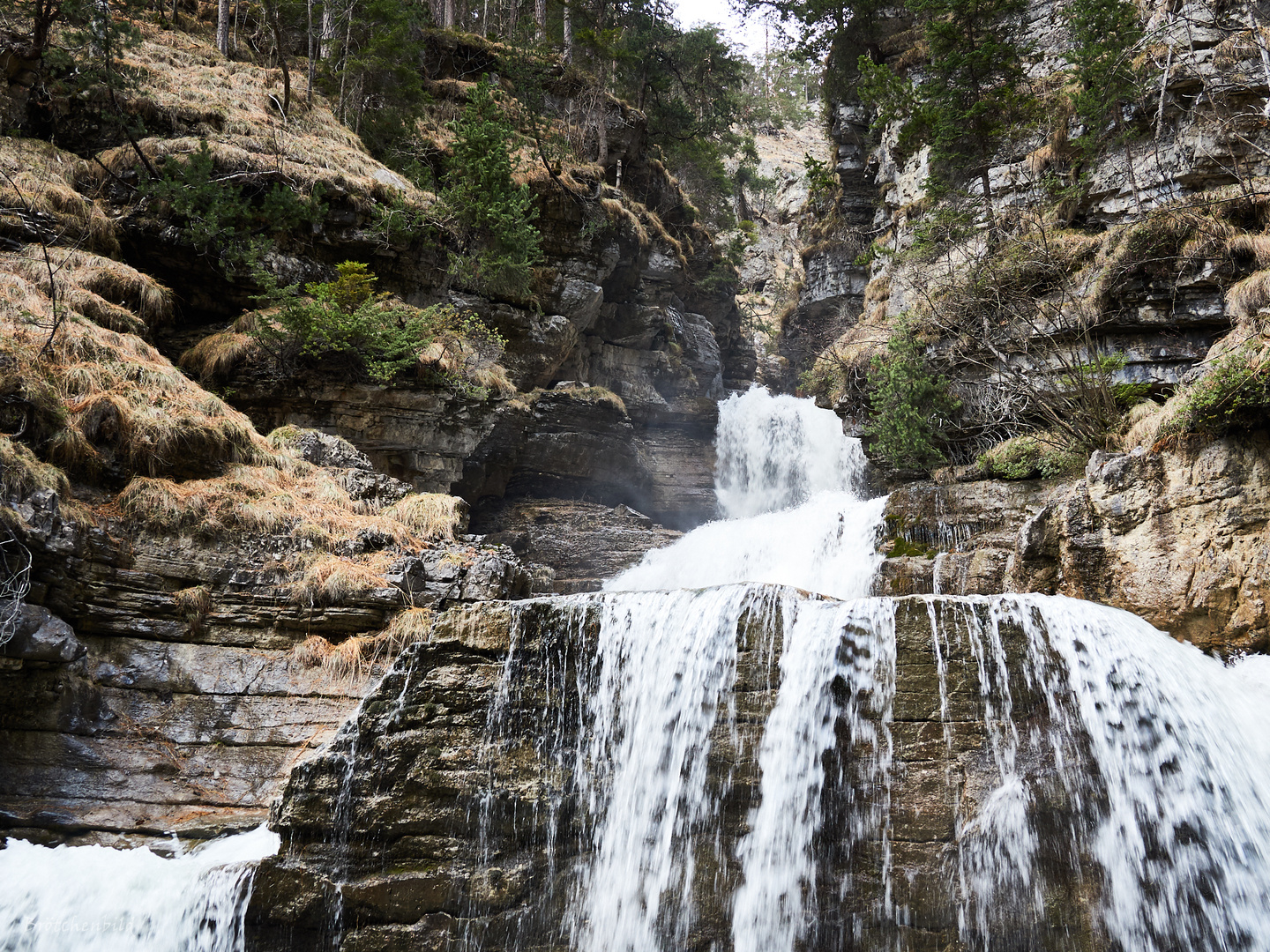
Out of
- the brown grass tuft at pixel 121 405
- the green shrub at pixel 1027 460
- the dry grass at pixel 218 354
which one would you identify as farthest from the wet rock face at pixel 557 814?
the dry grass at pixel 218 354

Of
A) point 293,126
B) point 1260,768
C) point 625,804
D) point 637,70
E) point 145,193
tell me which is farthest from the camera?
point 637,70

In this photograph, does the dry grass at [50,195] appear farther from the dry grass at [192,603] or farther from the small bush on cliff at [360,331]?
the dry grass at [192,603]

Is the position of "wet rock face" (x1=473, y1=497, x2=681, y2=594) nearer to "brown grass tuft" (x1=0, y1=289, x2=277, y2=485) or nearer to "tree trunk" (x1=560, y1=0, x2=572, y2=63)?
"brown grass tuft" (x1=0, y1=289, x2=277, y2=485)

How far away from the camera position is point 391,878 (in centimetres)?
471

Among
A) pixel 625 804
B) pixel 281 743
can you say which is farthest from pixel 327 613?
pixel 625 804

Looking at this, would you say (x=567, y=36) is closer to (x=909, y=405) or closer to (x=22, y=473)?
(x=909, y=405)

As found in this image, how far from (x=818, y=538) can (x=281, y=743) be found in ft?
27.1

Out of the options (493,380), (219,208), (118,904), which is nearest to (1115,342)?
(493,380)

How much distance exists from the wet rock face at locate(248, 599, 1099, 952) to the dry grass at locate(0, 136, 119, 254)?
7.51m

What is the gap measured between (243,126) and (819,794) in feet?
42.1

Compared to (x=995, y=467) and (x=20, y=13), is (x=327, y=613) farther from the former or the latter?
(x=20, y=13)

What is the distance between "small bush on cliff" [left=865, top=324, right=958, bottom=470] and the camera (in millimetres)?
11562

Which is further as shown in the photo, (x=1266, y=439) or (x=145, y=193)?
(x=145, y=193)

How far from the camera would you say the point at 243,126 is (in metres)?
11.0
